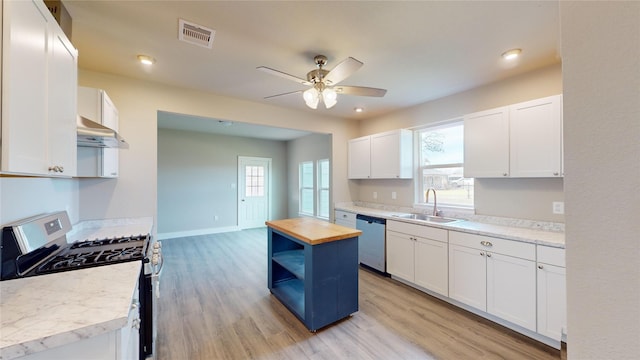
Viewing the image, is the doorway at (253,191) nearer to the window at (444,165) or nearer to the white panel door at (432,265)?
the window at (444,165)

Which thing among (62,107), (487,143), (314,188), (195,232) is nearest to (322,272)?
(62,107)

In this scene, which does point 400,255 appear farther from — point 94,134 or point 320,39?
point 94,134

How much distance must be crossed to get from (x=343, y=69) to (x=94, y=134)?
1.85 metres

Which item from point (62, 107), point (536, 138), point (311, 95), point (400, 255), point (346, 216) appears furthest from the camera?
point (346, 216)

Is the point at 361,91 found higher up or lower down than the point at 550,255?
higher up

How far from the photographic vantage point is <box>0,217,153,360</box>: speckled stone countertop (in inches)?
34.1

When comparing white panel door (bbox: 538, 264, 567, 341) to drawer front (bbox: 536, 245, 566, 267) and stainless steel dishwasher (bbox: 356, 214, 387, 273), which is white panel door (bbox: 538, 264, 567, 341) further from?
stainless steel dishwasher (bbox: 356, 214, 387, 273)

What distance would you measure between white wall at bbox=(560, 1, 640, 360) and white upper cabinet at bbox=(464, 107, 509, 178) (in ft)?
8.77

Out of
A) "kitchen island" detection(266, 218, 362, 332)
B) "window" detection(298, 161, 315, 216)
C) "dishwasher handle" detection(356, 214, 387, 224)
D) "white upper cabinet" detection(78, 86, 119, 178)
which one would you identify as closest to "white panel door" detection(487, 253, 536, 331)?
"kitchen island" detection(266, 218, 362, 332)

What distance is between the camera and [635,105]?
0.40 meters

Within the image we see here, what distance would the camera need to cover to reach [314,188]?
6379mm

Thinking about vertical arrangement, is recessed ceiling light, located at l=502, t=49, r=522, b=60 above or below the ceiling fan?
above

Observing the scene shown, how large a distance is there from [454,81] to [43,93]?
11.5 feet

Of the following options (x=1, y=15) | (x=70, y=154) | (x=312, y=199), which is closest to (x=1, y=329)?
(x=70, y=154)
